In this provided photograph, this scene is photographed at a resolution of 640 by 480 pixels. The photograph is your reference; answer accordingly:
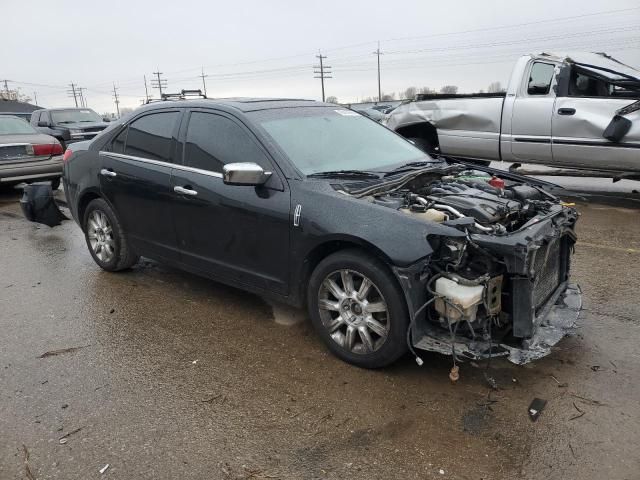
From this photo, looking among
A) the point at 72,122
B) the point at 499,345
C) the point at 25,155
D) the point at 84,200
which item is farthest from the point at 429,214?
the point at 72,122

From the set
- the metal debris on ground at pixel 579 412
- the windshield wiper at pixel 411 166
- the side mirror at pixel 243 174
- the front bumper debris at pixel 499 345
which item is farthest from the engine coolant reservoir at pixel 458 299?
the side mirror at pixel 243 174

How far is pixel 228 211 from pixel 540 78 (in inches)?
233

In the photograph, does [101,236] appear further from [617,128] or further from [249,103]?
[617,128]

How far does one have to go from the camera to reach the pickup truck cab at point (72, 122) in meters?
15.8

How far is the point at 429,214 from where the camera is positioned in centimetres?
329

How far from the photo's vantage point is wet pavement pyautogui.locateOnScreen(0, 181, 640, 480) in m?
2.61

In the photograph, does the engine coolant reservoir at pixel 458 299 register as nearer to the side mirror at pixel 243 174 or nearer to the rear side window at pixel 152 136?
the side mirror at pixel 243 174

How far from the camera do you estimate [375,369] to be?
11.1 ft

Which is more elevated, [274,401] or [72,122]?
[72,122]

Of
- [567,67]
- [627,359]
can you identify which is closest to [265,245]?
[627,359]

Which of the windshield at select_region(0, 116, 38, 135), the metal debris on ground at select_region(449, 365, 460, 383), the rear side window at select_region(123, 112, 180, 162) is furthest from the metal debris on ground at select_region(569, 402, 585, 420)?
the windshield at select_region(0, 116, 38, 135)

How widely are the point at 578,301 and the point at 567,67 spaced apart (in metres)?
5.16

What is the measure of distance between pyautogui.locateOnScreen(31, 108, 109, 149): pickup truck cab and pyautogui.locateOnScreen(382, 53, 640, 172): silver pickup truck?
36.4 ft

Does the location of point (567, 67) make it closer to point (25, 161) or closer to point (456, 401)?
point (456, 401)
